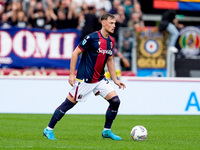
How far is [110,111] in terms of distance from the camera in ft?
28.5

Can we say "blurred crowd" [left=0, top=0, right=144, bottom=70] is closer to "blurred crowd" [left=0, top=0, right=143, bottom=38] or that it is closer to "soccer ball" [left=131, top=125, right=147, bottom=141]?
"blurred crowd" [left=0, top=0, right=143, bottom=38]

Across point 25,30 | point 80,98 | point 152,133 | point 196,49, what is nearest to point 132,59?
point 196,49

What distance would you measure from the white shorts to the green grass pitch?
73 cm

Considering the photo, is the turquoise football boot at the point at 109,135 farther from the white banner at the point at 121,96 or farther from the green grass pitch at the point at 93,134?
the white banner at the point at 121,96

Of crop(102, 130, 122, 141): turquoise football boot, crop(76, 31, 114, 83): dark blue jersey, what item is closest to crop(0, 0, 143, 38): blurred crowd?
crop(76, 31, 114, 83): dark blue jersey

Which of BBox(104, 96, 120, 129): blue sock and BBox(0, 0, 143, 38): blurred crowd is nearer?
BBox(104, 96, 120, 129): blue sock

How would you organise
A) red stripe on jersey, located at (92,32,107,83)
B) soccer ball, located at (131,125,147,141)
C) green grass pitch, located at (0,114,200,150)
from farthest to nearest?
1. red stripe on jersey, located at (92,32,107,83)
2. soccer ball, located at (131,125,147,141)
3. green grass pitch, located at (0,114,200,150)

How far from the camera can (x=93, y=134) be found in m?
9.34

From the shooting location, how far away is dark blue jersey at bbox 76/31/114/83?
8.41 metres

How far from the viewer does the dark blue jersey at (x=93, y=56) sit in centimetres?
841

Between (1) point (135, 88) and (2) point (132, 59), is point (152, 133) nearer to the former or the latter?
(1) point (135, 88)

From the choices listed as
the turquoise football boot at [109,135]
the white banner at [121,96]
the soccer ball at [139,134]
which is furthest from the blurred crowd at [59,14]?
the soccer ball at [139,134]

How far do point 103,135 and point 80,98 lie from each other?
850mm

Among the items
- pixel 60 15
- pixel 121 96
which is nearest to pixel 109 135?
pixel 121 96
